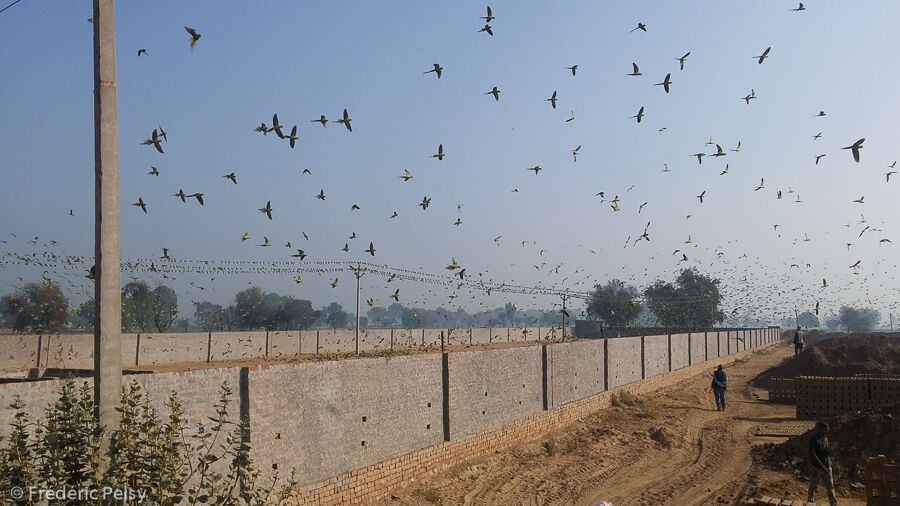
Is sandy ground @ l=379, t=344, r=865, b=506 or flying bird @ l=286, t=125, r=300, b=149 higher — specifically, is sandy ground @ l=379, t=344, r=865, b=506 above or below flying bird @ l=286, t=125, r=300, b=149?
below

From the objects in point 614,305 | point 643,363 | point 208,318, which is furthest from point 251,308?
point 643,363

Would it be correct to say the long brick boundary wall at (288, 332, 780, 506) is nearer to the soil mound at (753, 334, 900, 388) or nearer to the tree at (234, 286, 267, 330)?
the soil mound at (753, 334, 900, 388)

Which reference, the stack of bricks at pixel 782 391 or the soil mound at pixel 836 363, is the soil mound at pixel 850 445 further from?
the soil mound at pixel 836 363

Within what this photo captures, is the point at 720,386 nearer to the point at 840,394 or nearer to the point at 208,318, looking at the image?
the point at 840,394

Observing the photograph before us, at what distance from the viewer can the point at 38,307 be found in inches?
2277

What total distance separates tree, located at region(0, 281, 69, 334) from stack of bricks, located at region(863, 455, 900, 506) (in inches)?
2254

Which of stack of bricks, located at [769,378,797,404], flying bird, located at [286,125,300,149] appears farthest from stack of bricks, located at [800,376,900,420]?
flying bird, located at [286,125,300,149]

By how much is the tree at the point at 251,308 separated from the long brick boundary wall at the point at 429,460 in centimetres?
6063

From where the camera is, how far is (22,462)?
4711 millimetres

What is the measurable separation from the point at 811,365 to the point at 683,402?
34.3 ft

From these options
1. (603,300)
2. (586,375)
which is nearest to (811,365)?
(586,375)

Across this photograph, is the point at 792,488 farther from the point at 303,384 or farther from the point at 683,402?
the point at 683,402

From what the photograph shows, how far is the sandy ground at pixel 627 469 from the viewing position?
37.4 feet

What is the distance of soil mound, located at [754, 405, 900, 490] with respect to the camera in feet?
39.6
